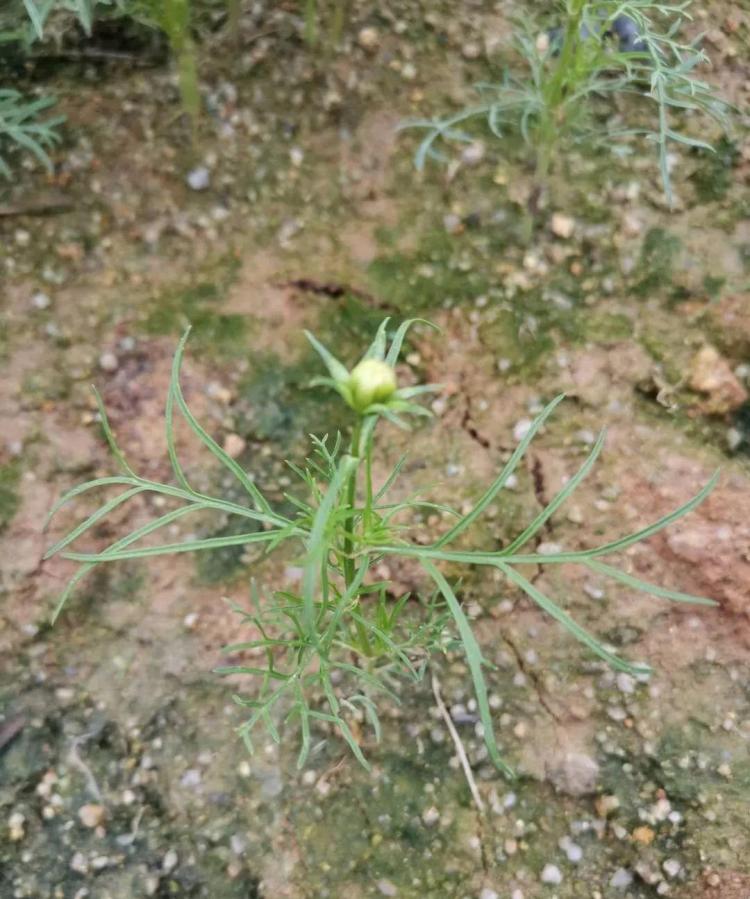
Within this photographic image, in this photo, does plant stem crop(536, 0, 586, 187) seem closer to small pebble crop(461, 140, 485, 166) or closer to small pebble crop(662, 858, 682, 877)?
small pebble crop(461, 140, 485, 166)

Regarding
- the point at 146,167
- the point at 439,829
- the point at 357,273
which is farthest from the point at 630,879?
the point at 146,167

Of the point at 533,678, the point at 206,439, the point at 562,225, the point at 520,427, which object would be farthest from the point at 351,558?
the point at 562,225

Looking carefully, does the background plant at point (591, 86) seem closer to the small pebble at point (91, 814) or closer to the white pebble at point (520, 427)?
the white pebble at point (520, 427)

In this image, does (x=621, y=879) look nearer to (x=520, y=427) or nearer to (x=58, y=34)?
(x=520, y=427)

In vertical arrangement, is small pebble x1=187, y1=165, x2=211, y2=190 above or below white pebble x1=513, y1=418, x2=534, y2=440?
above

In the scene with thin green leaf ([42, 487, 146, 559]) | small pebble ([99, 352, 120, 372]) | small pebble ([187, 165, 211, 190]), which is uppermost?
small pebble ([187, 165, 211, 190])

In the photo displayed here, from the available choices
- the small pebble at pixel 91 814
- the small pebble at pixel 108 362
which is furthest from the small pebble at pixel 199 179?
the small pebble at pixel 91 814

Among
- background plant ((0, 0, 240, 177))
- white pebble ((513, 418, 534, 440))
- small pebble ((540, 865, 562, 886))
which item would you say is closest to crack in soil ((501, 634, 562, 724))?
small pebble ((540, 865, 562, 886))
